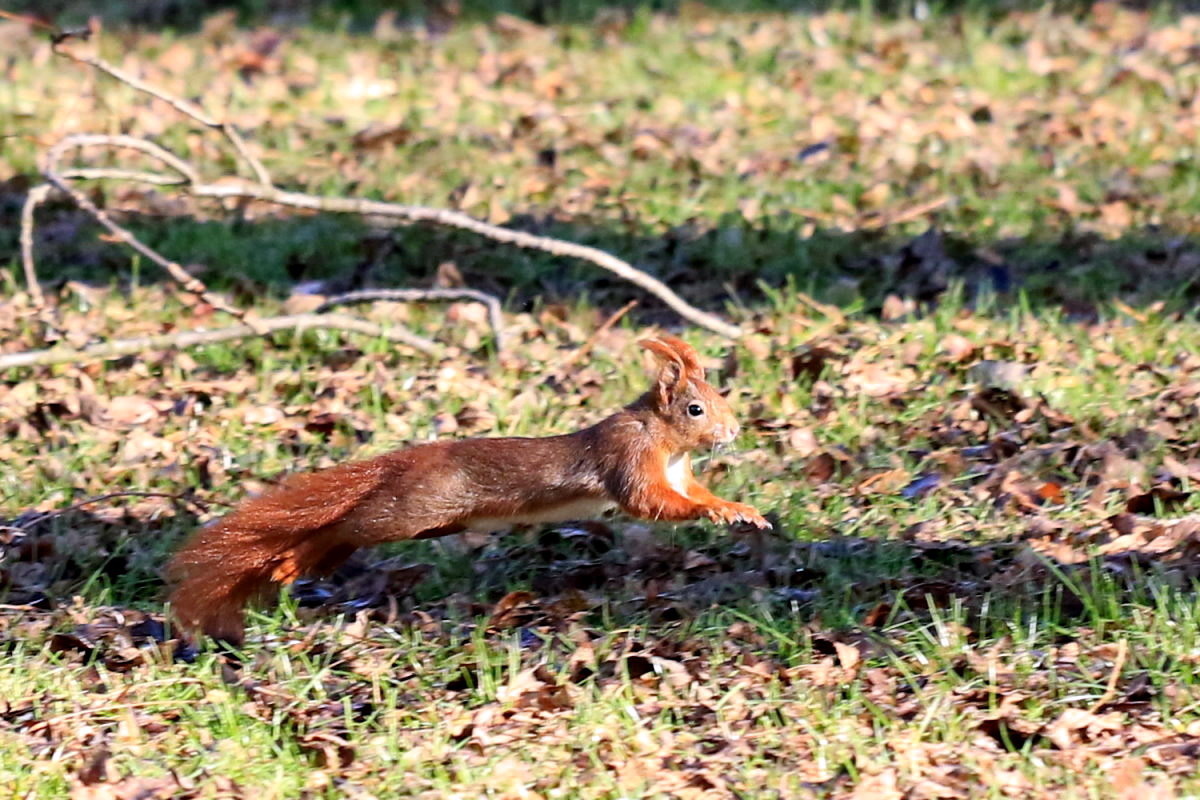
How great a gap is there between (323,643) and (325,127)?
15.9ft

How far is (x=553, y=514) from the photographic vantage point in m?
4.61

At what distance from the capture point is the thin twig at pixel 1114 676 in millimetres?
3877

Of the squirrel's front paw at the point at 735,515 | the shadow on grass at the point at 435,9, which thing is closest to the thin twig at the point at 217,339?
the squirrel's front paw at the point at 735,515

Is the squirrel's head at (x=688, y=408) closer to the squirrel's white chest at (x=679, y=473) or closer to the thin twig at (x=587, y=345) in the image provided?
the squirrel's white chest at (x=679, y=473)

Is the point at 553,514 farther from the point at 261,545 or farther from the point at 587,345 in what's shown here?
the point at 587,345

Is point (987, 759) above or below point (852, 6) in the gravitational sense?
below

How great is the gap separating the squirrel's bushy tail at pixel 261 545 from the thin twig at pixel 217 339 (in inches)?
55.6

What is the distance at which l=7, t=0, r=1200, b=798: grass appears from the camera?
3.94 meters

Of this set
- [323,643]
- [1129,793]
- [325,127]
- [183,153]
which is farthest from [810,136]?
[1129,793]

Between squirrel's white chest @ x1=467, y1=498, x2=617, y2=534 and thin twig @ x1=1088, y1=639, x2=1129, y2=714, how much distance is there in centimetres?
138

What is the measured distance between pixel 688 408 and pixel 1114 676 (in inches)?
51.9

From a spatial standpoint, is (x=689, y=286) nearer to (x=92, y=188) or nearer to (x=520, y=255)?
(x=520, y=255)

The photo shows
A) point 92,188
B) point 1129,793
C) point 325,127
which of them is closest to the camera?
point 1129,793

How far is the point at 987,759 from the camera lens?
3.71 m
